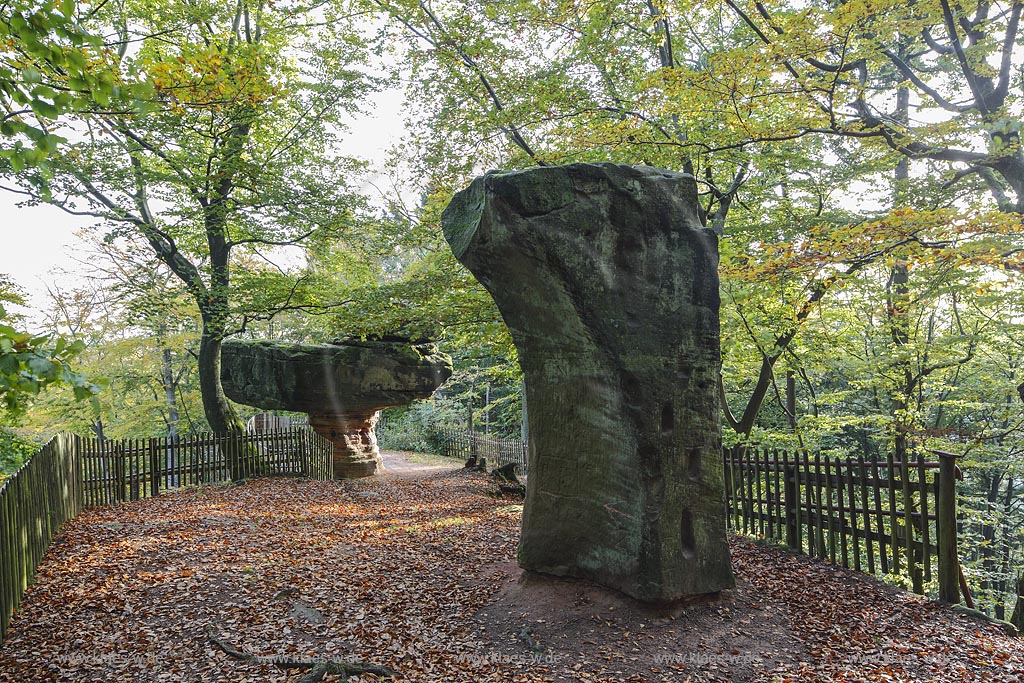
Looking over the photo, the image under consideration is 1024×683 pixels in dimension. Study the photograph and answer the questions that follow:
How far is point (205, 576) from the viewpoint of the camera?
7.15 m

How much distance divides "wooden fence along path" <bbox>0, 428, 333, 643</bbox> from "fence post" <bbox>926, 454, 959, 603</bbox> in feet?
29.7

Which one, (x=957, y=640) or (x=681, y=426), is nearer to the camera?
(x=957, y=640)

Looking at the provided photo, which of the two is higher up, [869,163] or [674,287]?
[869,163]

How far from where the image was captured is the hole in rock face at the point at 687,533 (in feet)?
19.0

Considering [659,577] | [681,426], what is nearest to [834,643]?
[659,577]

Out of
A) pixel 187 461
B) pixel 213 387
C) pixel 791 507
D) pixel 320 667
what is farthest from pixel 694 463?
pixel 213 387

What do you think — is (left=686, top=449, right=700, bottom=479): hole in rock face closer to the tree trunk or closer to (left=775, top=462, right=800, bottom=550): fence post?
(left=775, top=462, right=800, bottom=550): fence post

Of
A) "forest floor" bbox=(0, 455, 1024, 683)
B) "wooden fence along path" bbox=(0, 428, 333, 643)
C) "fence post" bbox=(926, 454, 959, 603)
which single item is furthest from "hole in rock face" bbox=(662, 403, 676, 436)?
"wooden fence along path" bbox=(0, 428, 333, 643)

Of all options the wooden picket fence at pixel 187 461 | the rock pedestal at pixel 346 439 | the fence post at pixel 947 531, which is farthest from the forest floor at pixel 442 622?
the rock pedestal at pixel 346 439

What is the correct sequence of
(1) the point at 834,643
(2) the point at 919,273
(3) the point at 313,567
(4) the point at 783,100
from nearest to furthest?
(1) the point at 834,643
(3) the point at 313,567
(4) the point at 783,100
(2) the point at 919,273

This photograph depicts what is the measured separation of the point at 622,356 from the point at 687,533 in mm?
1859

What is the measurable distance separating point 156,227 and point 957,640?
17.2 meters

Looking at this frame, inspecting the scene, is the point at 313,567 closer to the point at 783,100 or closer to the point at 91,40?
the point at 91,40

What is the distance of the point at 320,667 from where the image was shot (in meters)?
4.73
